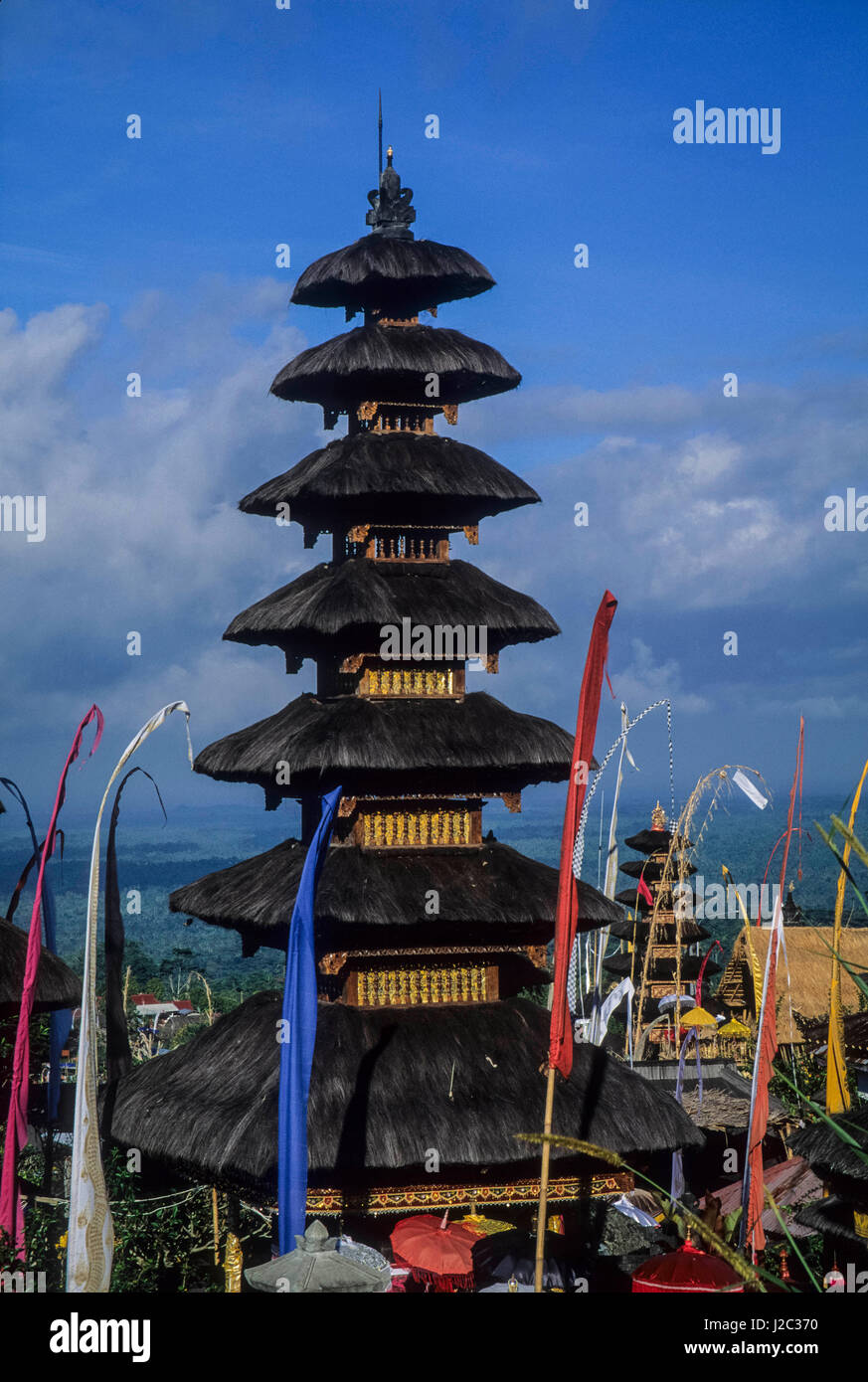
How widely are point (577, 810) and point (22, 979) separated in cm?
1047

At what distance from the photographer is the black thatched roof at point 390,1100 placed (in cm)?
1906

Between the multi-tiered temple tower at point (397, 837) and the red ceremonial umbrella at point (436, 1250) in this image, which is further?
the multi-tiered temple tower at point (397, 837)

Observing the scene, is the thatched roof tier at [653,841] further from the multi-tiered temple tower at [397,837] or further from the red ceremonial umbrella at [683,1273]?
the red ceremonial umbrella at [683,1273]

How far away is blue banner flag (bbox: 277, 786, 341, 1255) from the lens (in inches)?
629

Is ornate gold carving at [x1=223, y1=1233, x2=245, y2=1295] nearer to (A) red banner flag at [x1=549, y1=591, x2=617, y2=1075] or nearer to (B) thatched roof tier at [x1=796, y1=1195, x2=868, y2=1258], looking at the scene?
(B) thatched roof tier at [x1=796, y1=1195, x2=868, y2=1258]

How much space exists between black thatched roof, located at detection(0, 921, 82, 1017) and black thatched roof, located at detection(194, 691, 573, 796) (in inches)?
143

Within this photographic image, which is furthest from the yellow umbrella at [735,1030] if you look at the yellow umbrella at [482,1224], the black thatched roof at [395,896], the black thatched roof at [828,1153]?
the black thatched roof at [828,1153]

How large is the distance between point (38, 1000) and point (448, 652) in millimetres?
7607

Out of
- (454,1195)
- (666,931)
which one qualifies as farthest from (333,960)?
(666,931)

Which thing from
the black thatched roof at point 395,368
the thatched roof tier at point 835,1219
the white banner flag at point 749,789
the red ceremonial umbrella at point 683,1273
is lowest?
the thatched roof tier at point 835,1219

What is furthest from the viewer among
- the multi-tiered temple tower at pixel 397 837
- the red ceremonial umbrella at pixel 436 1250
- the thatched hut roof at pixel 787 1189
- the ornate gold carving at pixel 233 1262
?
the thatched hut roof at pixel 787 1189

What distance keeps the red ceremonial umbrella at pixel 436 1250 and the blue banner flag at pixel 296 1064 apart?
295 centimetres
